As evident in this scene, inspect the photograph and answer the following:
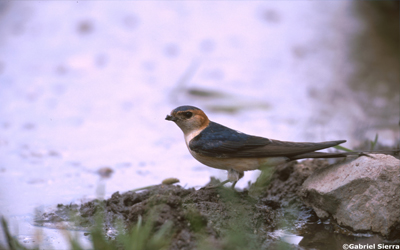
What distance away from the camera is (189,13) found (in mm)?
11570

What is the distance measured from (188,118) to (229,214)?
1.11 m

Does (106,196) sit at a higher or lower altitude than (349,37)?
lower

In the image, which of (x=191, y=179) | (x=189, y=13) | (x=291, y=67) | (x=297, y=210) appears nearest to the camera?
(x=297, y=210)

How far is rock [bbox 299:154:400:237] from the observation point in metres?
3.76

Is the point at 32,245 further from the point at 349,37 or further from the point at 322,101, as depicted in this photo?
the point at 349,37

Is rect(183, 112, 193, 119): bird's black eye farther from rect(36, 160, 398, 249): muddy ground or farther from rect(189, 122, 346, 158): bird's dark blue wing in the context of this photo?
rect(36, 160, 398, 249): muddy ground

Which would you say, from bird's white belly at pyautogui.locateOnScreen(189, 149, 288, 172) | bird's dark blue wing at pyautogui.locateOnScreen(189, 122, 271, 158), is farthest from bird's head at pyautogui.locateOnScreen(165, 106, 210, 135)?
bird's white belly at pyautogui.locateOnScreen(189, 149, 288, 172)

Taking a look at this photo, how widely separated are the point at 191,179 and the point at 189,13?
6.87m

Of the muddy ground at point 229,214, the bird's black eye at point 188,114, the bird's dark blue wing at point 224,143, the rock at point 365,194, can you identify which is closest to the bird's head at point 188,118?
the bird's black eye at point 188,114

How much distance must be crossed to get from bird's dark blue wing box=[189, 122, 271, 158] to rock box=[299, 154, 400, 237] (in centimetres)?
68

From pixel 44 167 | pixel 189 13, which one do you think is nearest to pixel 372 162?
pixel 44 167

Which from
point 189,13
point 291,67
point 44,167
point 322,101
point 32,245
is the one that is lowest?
point 32,245

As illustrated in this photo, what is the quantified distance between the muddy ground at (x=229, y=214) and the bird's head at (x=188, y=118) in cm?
62

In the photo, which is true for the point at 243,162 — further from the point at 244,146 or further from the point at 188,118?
the point at 188,118
